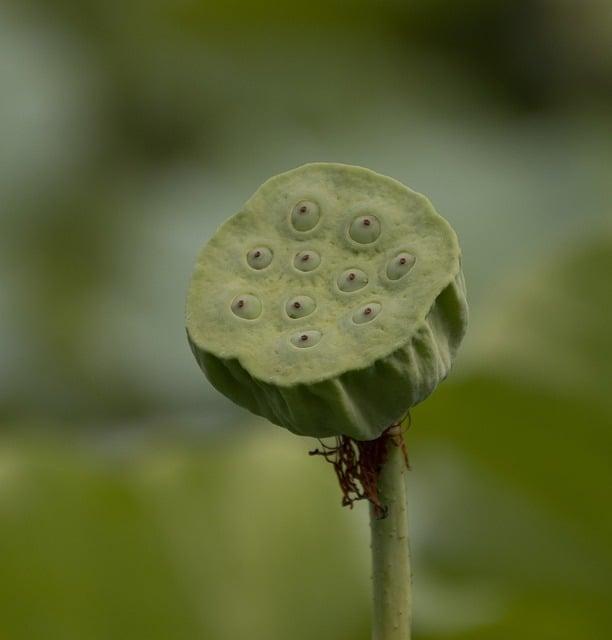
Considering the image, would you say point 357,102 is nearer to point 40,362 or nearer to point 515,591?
point 40,362

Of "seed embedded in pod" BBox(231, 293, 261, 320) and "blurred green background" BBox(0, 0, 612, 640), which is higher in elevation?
"blurred green background" BBox(0, 0, 612, 640)

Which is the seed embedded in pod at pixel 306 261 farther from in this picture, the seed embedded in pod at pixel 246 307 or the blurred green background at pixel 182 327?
the blurred green background at pixel 182 327

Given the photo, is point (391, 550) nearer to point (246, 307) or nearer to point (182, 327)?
point (246, 307)

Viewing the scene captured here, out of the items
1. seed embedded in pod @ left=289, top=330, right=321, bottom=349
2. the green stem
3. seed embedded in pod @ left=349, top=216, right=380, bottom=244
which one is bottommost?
the green stem

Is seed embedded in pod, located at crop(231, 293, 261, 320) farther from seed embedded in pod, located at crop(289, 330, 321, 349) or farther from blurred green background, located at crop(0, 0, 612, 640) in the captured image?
blurred green background, located at crop(0, 0, 612, 640)

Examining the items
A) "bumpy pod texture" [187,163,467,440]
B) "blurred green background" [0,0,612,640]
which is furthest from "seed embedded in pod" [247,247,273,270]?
"blurred green background" [0,0,612,640]

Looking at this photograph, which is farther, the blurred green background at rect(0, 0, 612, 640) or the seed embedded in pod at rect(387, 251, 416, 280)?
the blurred green background at rect(0, 0, 612, 640)

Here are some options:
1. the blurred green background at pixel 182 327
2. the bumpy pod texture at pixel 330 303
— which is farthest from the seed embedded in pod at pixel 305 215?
the blurred green background at pixel 182 327
